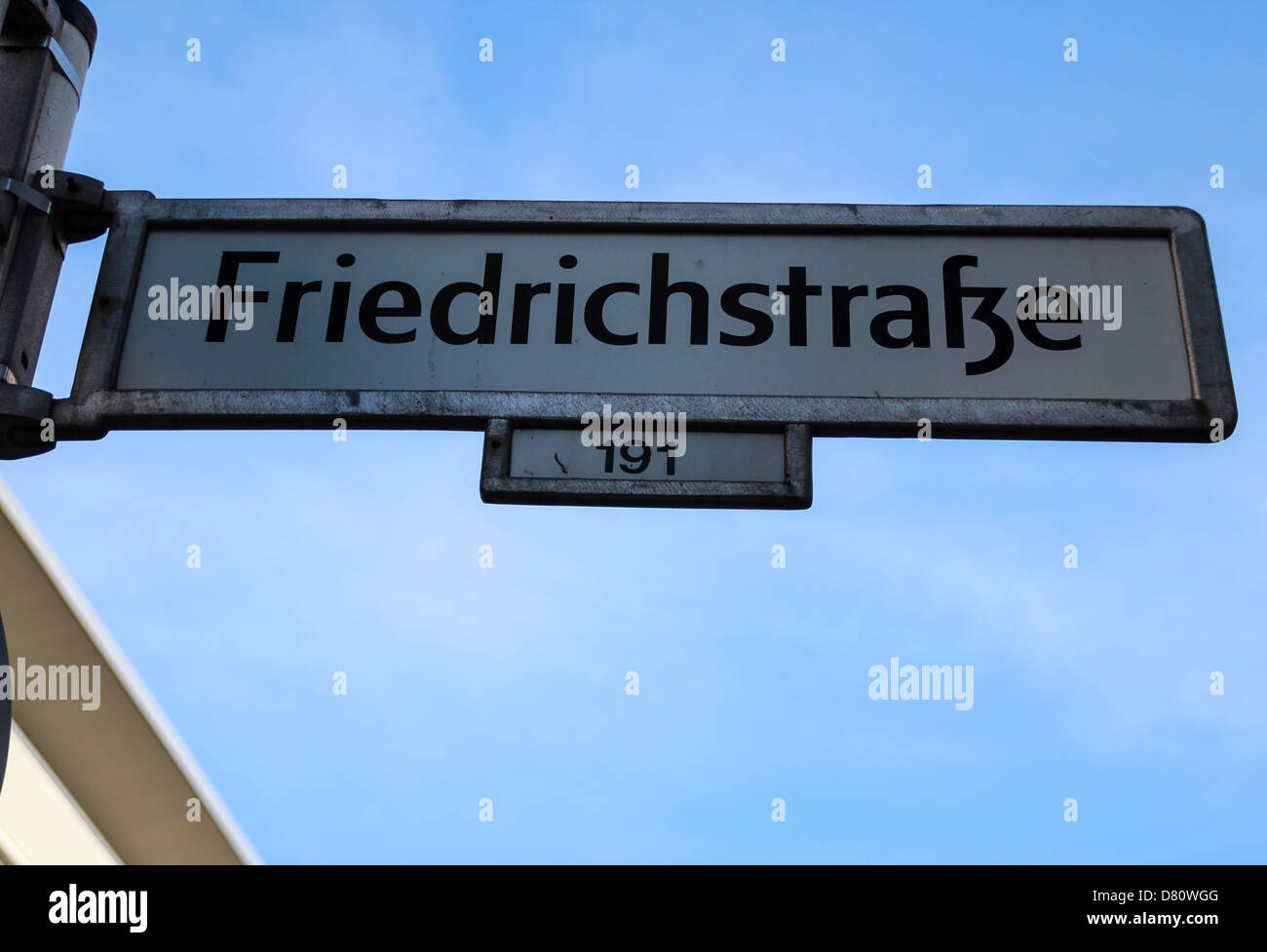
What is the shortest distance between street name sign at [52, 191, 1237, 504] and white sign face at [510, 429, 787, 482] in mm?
16

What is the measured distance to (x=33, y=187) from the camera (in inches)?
90.2

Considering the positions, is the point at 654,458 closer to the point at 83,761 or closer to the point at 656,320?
the point at 656,320

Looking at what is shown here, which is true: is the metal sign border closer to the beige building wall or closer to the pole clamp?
the pole clamp

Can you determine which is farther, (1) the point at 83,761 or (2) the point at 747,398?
(1) the point at 83,761

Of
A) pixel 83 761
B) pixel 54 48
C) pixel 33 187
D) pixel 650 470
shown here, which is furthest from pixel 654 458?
pixel 83 761

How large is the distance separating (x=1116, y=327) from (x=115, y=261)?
1890 mm

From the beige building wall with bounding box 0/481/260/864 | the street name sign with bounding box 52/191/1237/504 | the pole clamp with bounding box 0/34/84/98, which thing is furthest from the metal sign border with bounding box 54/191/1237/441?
the beige building wall with bounding box 0/481/260/864

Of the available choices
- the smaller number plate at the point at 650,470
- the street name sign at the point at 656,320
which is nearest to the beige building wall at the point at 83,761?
the street name sign at the point at 656,320

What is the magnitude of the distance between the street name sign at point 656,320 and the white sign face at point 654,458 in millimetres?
16

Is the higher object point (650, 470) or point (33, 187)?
point (33, 187)

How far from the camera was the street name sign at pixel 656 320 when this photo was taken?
2143 millimetres

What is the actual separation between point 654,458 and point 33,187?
128cm
